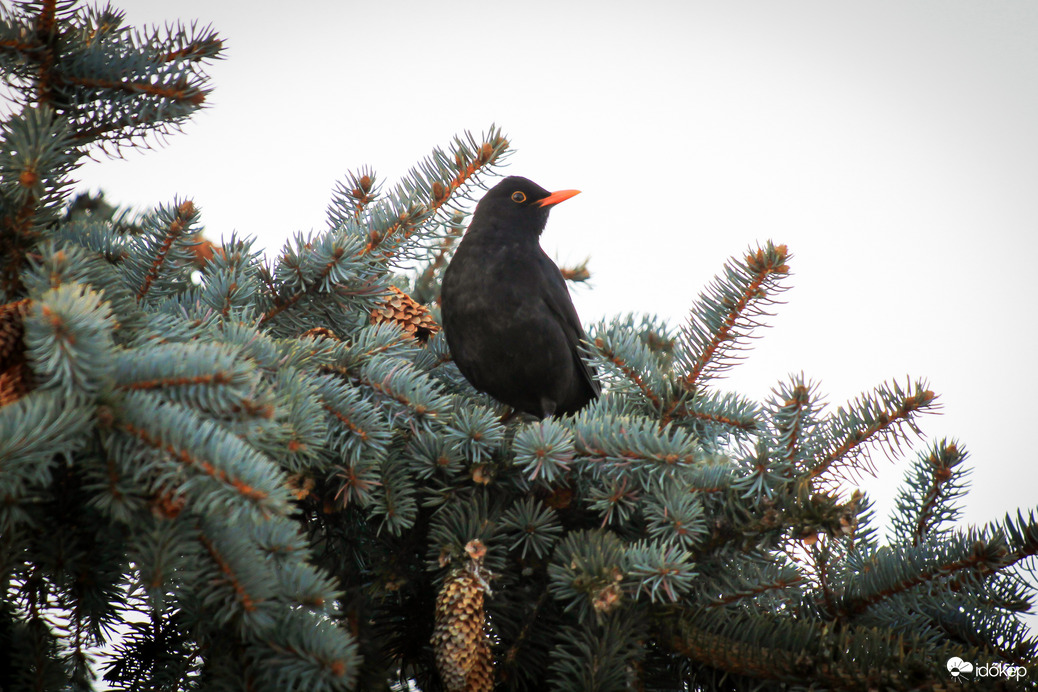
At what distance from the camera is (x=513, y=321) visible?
123 inches

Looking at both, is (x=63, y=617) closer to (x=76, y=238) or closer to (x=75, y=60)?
(x=76, y=238)

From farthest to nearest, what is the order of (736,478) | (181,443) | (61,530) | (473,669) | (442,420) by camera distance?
(442,420) → (736,478) → (473,669) → (61,530) → (181,443)

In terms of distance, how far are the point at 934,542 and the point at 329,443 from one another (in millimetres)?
1269

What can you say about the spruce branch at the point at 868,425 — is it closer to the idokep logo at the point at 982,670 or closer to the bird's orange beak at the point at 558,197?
the idokep logo at the point at 982,670

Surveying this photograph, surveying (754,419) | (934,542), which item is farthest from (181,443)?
(934,542)

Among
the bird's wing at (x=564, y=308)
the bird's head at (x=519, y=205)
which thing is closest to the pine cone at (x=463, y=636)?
the bird's wing at (x=564, y=308)

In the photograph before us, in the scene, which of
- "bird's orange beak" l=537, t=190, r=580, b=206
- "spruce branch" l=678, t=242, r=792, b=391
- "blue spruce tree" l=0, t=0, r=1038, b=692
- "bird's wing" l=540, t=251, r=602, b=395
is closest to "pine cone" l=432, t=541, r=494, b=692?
"blue spruce tree" l=0, t=0, r=1038, b=692

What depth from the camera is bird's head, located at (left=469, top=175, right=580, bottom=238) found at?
3549mm

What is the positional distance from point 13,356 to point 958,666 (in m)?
1.61

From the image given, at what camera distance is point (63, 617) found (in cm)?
143

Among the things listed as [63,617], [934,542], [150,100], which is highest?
[150,100]

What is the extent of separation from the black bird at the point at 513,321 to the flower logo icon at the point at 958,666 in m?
1.71

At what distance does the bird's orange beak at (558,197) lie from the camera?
145 inches

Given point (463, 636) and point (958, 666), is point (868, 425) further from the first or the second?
point (463, 636)
